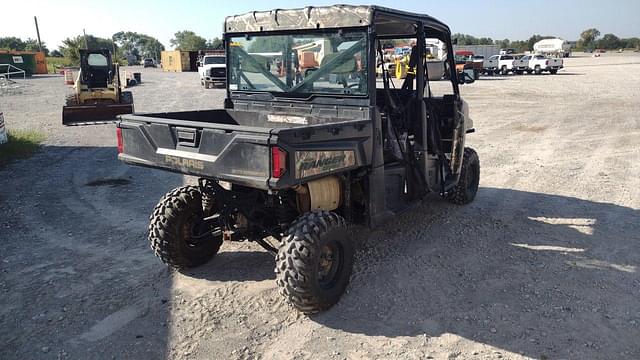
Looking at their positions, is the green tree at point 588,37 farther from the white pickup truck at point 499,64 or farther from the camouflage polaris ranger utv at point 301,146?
the camouflage polaris ranger utv at point 301,146

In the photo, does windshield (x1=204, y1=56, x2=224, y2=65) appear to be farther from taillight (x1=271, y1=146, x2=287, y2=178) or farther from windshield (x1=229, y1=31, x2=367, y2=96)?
taillight (x1=271, y1=146, x2=287, y2=178)

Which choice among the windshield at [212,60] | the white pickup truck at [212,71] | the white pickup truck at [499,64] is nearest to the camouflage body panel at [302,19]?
the white pickup truck at [212,71]

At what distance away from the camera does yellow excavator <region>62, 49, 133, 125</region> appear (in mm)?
13656

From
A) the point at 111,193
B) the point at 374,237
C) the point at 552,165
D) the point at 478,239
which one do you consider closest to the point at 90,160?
the point at 111,193

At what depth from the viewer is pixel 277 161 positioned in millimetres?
3438

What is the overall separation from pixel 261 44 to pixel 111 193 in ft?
12.3

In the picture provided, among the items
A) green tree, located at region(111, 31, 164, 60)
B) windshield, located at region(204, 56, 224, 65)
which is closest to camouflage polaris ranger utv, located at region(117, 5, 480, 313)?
windshield, located at region(204, 56, 224, 65)

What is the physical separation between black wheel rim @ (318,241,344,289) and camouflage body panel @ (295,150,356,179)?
0.59m

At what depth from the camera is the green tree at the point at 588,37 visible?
110062 mm

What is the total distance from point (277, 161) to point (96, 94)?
14.7 m

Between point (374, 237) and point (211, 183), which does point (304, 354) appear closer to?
point (211, 183)

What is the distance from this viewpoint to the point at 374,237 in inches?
216

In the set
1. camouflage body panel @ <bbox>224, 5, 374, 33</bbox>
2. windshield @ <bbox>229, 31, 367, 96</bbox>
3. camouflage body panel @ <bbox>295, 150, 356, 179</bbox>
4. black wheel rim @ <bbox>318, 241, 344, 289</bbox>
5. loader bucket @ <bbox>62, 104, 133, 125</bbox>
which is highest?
camouflage body panel @ <bbox>224, 5, 374, 33</bbox>

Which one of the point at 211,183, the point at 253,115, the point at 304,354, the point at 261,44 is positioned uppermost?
the point at 261,44
